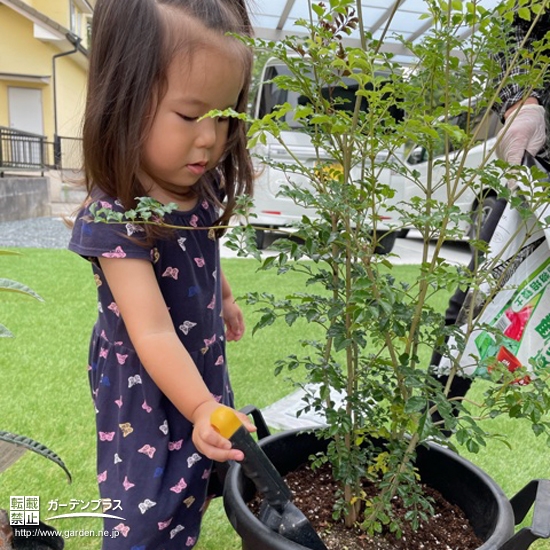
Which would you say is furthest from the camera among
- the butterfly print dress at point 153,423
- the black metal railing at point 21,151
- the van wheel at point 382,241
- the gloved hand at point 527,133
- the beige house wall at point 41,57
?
the beige house wall at point 41,57

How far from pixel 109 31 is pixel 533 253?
3.20 feet

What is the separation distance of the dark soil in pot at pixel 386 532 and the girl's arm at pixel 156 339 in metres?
0.20

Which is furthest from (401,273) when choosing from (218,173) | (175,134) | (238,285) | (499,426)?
(175,134)

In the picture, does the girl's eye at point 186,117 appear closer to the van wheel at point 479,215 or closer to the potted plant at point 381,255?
the potted plant at point 381,255

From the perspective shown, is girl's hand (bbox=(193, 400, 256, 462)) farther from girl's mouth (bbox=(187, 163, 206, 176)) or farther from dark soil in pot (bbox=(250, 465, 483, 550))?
girl's mouth (bbox=(187, 163, 206, 176))

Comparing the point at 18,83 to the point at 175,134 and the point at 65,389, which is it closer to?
the point at 65,389

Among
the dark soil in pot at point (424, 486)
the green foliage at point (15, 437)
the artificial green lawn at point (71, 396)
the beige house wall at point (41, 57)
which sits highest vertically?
the green foliage at point (15, 437)

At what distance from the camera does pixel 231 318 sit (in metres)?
1.33

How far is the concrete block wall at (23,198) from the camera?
6.41m

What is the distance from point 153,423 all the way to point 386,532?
0.43 meters

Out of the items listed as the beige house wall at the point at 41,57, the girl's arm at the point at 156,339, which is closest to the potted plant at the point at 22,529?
the girl's arm at the point at 156,339

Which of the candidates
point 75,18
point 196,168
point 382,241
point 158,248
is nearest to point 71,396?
point 158,248

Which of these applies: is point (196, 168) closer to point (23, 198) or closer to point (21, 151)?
point (23, 198)

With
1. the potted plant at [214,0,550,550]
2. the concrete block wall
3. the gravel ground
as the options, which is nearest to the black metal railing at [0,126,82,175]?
the concrete block wall
